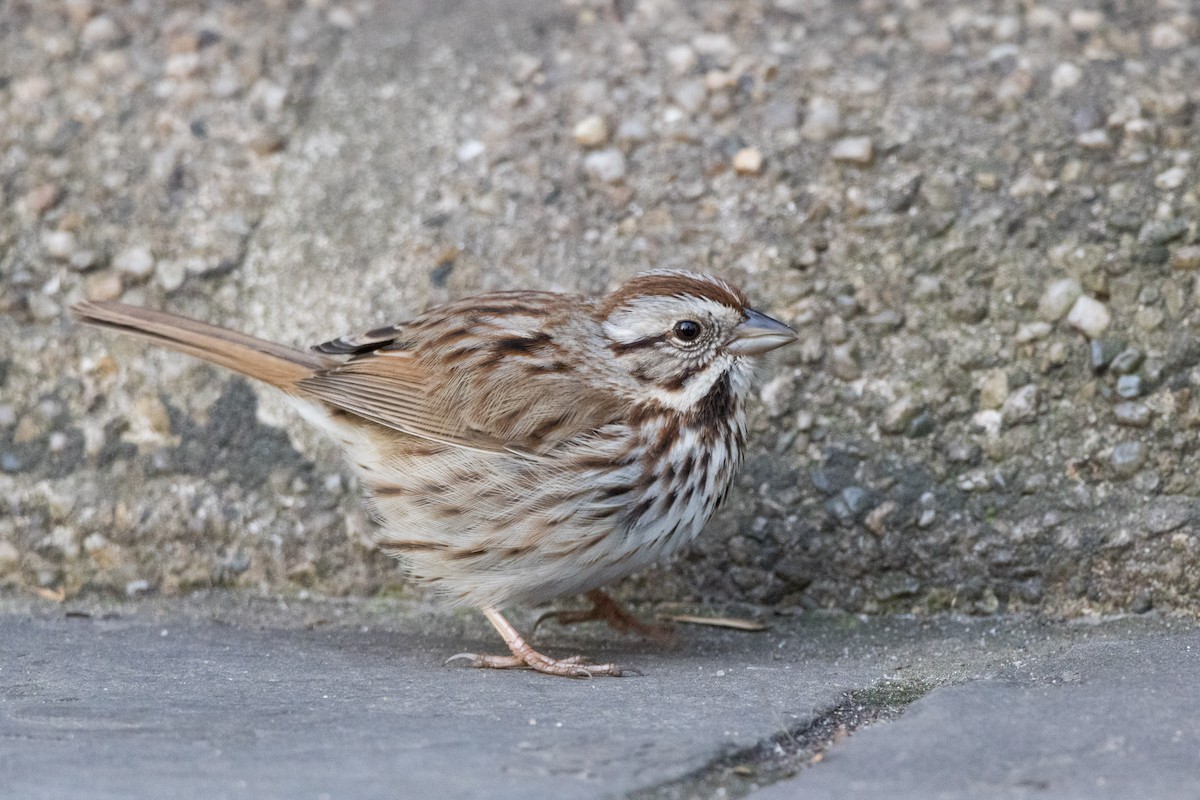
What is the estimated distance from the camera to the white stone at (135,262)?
4.47 metres

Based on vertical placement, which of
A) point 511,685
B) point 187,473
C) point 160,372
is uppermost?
point 160,372

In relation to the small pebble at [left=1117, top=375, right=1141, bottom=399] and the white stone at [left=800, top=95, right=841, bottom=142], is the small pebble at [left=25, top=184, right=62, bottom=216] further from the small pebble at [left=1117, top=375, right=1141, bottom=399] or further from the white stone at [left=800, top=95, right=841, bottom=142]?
the small pebble at [left=1117, top=375, right=1141, bottom=399]

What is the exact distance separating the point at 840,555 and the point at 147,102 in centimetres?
267

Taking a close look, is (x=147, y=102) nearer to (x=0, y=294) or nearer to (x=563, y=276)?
(x=0, y=294)

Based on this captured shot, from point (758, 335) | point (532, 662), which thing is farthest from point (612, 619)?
point (758, 335)

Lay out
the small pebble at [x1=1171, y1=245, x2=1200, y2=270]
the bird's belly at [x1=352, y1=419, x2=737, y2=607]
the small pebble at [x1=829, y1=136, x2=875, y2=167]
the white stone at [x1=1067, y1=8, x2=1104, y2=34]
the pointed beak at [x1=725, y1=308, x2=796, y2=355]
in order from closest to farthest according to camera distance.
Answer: the bird's belly at [x1=352, y1=419, x2=737, y2=607], the pointed beak at [x1=725, y1=308, x2=796, y2=355], the small pebble at [x1=1171, y1=245, x2=1200, y2=270], the small pebble at [x1=829, y1=136, x2=875, y2=167], the white stone at [x1=1067, y1=8, x2=1104, y2=34]

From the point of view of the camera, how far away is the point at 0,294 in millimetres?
4441

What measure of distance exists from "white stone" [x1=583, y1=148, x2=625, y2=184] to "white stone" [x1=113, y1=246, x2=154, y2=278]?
135 centimetres

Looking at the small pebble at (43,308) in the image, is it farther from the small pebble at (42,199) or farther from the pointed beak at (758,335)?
the pointed beak at (758,335)

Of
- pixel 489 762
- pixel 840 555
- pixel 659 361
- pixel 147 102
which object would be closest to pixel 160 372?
pixel 147 102

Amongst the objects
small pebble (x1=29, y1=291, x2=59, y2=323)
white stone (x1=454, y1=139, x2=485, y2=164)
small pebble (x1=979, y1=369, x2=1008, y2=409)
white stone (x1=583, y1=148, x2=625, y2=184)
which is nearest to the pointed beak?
small pebble (x1=979, y1=369, x2=1008, y2=409)

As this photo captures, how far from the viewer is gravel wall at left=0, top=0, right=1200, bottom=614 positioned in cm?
385

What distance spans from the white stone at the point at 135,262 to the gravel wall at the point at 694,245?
1 cm

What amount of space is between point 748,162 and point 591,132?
1.68 ft
